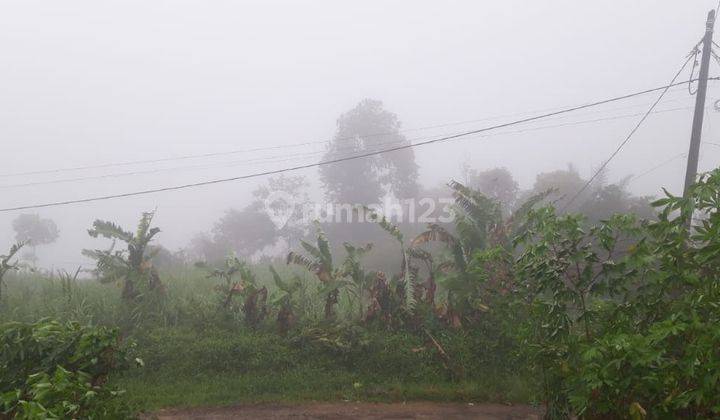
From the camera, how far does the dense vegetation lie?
312 cm

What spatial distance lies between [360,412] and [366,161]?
2607 cm

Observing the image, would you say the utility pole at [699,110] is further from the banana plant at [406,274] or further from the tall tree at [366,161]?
the tall tree at [366,161]

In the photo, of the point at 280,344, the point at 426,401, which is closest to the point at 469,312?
the point at 426,401

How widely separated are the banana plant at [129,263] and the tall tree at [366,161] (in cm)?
2116

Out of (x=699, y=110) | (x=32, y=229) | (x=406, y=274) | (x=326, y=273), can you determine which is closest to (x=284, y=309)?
(x=326, y=273)

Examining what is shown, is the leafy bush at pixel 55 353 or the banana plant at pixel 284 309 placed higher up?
the leafy bush at pixel 55 353

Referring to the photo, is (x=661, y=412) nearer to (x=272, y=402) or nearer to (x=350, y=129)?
(x=272, y=402)

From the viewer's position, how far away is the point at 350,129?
3197 cm

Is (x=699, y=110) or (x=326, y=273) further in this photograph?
(x=326, y=273)

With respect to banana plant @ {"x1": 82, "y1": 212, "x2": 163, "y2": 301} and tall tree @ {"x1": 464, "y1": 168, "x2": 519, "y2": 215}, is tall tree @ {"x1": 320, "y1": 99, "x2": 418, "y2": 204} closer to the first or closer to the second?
tall tree @ {"x1": 464, "y1": 168, "x2": 519, "y2": 215}

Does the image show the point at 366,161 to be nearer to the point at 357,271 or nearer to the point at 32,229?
the point at 357,271

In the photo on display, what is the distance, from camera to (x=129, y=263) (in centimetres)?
1032

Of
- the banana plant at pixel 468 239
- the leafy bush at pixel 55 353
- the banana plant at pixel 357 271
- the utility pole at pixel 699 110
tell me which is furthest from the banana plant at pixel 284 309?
the utility pole at pixel 699 110

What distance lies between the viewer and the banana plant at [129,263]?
10.1 m
